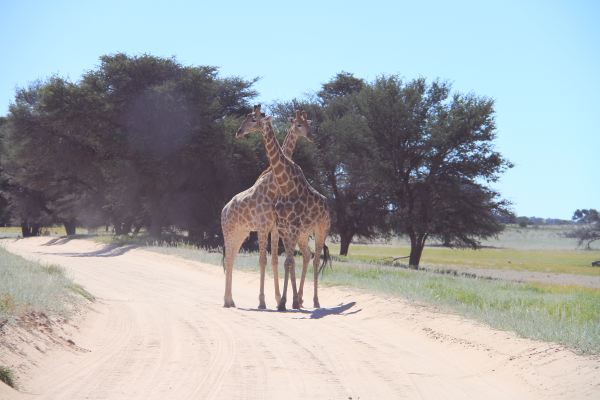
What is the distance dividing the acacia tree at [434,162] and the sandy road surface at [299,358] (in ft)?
83.2

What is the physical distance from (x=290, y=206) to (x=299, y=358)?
6.07 m

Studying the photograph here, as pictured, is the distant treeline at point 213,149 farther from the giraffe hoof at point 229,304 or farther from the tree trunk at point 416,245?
the giraffe hoof at point 229,304

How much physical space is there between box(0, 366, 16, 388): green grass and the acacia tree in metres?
32.9

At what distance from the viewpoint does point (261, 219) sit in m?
15.4

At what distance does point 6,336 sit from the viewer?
830 centimetres

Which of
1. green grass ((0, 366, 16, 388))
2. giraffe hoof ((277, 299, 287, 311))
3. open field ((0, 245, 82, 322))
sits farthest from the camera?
giraffe hoof ((277, 299, 287, 311))

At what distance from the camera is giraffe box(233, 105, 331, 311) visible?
49.0 ft

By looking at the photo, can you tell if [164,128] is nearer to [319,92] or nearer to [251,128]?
[319,92]

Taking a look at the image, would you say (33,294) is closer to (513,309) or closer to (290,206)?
(290,206)

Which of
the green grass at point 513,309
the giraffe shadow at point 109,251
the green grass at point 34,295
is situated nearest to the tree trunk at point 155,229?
the giraffe shadow at point 109,251

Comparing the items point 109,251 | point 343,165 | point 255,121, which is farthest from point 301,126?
point 343,165

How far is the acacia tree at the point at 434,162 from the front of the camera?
128 ft

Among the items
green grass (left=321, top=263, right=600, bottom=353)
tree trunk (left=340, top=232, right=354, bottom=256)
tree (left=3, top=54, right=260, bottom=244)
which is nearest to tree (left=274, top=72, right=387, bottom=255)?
tree trunk (left=340, top=232, right=354, bottom=256)

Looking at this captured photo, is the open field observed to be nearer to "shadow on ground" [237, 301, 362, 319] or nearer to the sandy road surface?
the sandy road surface
